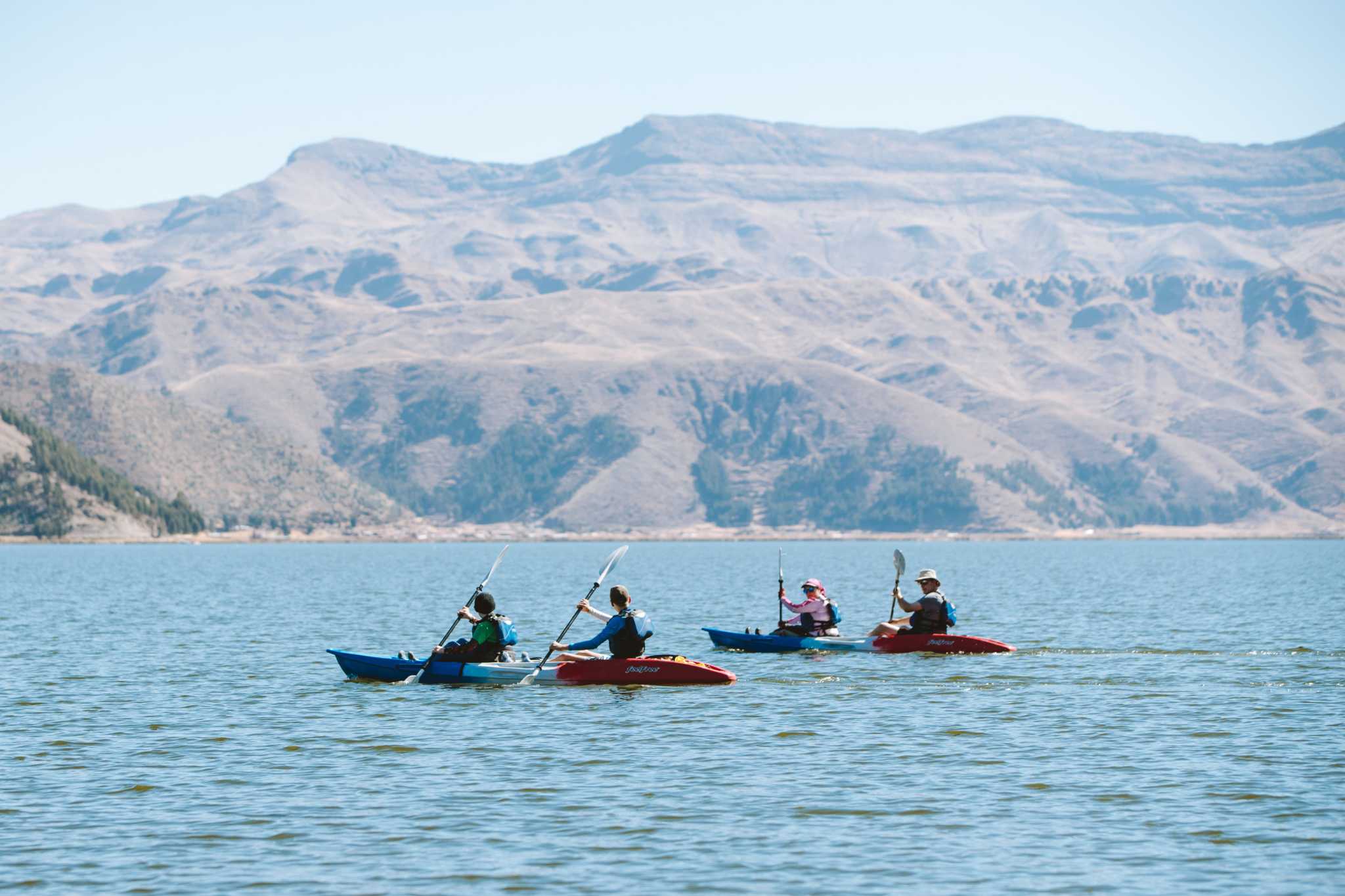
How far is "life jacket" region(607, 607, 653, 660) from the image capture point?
4541 cm

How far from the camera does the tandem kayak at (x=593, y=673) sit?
45656mm

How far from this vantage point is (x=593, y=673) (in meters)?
46.0

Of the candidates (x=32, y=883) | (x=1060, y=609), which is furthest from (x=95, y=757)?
(x=1060, y=609)

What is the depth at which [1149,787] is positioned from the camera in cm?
3112

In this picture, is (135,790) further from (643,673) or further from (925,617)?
(925,617)

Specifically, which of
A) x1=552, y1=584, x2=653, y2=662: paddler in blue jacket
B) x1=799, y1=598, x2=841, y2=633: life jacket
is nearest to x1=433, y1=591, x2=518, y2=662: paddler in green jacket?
x1=552, y1=584, x2=653, y2=662: paddler in blue jacket

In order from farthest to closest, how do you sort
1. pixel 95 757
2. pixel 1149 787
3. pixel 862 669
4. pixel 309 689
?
1. pixel 862 669
2. pixel 309 689
3. pixel 95 757
4. pixel 1149 787

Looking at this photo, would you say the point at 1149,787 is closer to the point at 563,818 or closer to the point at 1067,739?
the point at 1067,739

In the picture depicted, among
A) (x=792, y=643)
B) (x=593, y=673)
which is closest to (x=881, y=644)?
(x=792, y=643)

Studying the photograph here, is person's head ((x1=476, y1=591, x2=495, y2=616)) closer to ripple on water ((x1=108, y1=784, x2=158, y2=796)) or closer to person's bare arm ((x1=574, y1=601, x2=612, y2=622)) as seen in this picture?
person's bare arm ((x1=574, y1=601, x2=612, y2=622))

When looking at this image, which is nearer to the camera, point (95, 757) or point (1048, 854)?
point (1048, 854)

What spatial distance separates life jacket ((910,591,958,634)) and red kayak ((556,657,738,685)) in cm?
1037

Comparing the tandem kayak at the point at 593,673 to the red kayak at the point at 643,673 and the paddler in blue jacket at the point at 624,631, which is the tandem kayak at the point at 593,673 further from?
the paddler in blue jacket at the point at 624,631

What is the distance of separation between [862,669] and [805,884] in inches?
1095
